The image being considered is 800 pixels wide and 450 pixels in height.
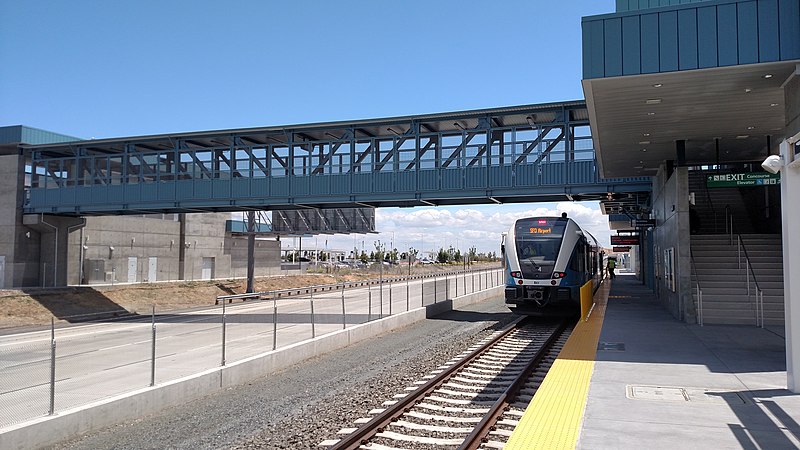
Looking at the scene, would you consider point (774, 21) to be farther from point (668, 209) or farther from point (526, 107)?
point (526, 107)

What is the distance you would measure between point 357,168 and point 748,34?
1866 centimetres

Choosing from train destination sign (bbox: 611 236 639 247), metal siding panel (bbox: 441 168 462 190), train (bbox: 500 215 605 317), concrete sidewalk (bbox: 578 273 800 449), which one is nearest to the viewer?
concrete sidewalk (bbox: 578 273 800 449)

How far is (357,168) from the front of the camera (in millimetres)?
28469

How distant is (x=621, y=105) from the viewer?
15.1m

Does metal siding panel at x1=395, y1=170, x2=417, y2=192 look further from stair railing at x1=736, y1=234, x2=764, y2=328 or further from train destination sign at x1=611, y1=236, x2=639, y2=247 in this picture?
train destination sign at x1=611, y1=236, x2=639, y2=247

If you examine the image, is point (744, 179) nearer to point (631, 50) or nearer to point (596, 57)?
point (631, 50)

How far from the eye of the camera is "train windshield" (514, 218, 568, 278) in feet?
66.8

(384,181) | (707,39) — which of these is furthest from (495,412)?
(384,181)

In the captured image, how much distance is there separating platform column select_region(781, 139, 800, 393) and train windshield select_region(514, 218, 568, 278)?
1126 centimetres

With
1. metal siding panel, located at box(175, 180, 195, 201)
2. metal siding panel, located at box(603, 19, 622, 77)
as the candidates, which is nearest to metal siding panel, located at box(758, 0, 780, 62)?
metal siding panel, located at box(603, 19, 622, 77)

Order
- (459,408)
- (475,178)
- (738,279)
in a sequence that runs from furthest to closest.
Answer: (475,178) → (738,279) → (459,408)

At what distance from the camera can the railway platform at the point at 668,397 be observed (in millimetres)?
6812

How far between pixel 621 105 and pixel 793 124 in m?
3.85

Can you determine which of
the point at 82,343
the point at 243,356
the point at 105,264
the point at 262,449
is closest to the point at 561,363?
the point at 262,449
